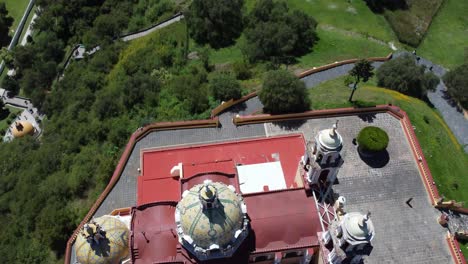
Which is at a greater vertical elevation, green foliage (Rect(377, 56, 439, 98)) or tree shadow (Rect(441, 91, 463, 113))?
green foliage (Rect(377, 56, 439, 98))

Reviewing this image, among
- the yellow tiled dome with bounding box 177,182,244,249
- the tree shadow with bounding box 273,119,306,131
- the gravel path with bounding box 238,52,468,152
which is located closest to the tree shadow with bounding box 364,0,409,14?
the gravel path with bounding box 238,52,468,152

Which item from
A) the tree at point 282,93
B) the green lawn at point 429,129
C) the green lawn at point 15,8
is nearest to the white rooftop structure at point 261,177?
the tree at point 282,93

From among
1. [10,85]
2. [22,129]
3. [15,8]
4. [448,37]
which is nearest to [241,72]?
[448,37]

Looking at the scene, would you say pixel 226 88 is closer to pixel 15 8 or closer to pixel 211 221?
pixel 211 221

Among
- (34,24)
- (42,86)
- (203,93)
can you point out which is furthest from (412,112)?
(34,24)

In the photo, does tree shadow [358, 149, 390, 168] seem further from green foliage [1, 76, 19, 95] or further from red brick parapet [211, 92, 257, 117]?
green foliage [1, 76, 19, 95]

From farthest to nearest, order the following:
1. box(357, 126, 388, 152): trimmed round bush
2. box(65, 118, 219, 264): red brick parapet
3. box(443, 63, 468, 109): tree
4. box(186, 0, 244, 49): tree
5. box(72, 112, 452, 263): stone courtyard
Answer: box(186, 0, 244, 49): tree → box(443, 63, 468, 109): tree → box(357, 126, 388, 152): trimmed round bush → box(65, 118, 219, 264): red brick parapet → box(72, 112, 452, 263): stone courtyard
